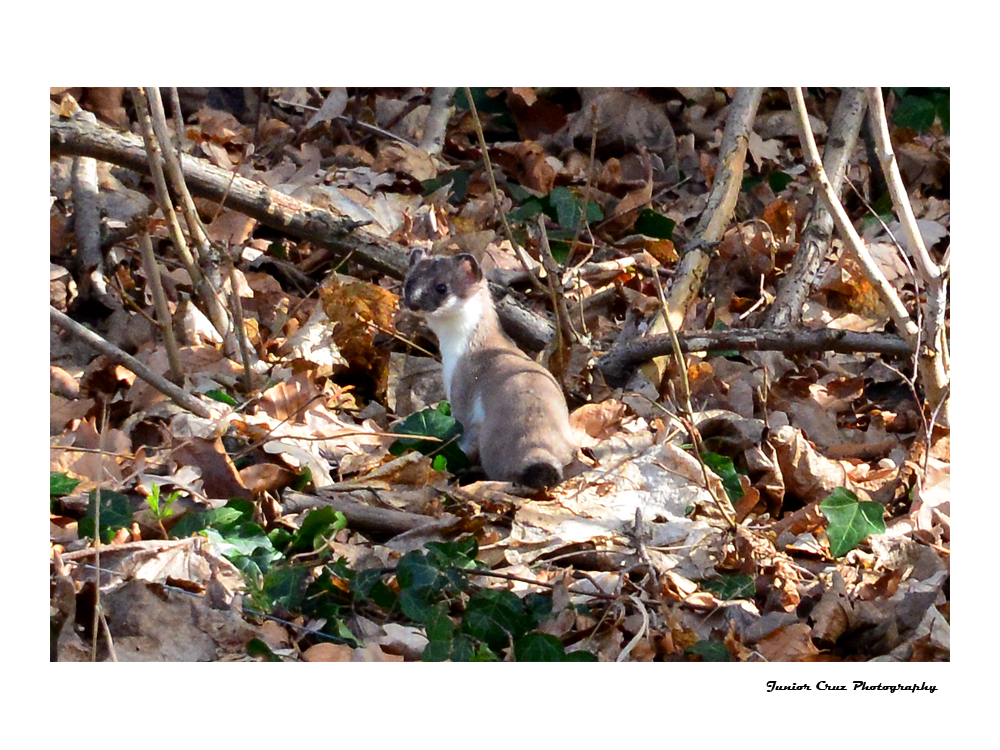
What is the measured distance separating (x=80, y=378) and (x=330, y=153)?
2459mm

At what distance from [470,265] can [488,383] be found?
73cm

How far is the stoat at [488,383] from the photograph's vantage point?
4.66 metres

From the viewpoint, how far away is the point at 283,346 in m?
5.50

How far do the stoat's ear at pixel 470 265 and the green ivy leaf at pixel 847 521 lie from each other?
92.0 inches

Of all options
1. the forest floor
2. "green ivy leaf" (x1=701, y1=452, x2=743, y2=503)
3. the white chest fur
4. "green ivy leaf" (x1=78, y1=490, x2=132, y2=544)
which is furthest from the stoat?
"green ivy leaf" (x1=78, y1=490, x2=132, y2=544)

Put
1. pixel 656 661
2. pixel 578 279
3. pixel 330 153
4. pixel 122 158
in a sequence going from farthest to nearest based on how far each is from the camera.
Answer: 1. pixel 330 153
2. pixel 578 279
3. pixel 122 158
4. pixel 656 661

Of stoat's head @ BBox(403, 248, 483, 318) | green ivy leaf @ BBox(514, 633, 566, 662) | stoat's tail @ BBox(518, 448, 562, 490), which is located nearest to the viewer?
green ivy leaf @ BBox(514, 633, 566, 662)

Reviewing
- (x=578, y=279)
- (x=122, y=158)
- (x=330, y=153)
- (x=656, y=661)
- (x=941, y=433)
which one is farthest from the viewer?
(x=330, y=153)

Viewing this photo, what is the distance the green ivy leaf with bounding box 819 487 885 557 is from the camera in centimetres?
387

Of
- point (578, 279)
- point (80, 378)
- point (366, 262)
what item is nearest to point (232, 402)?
point (80, 378)

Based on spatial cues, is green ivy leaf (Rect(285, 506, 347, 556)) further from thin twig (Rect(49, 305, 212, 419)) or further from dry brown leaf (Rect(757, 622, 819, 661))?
dry brown leaf (Rect(757, 622, 819, 661))

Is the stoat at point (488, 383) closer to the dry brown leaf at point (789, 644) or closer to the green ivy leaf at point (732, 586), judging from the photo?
the green ivy leaf at point (732, 586)

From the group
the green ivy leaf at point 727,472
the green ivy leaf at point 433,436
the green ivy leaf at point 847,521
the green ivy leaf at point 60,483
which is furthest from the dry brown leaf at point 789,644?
the green ivy leaf at point 60,483

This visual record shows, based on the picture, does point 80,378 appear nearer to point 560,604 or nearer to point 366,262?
point 366,262
